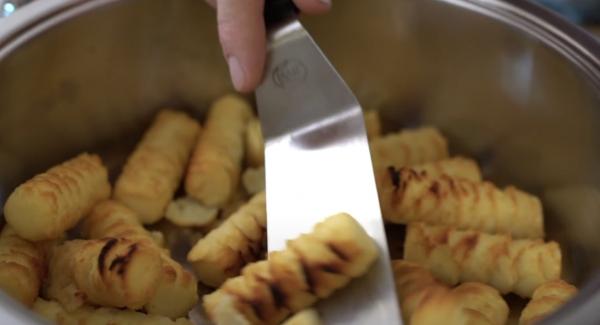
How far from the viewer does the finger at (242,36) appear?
2.53 feet

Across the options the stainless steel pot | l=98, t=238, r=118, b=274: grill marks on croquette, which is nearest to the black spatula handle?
the stainless steel pot

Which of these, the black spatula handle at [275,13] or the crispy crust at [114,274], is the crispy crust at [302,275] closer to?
the crispy crust at [114,274]

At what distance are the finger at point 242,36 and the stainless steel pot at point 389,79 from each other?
22 cm

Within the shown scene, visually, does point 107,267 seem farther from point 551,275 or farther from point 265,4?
point 551,275

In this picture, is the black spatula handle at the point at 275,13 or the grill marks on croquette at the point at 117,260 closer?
the grill marks on croquette at the point at 117,260

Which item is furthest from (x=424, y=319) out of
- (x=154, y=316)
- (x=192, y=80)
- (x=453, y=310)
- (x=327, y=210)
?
(x=192, y=80)

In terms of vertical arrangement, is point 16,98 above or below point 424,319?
above

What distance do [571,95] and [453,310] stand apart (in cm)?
33

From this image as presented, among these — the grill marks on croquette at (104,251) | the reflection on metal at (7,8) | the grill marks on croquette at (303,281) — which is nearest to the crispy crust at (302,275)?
the grill marks on croquette at (303,281)

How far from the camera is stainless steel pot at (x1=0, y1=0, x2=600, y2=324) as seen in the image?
0.85 meters

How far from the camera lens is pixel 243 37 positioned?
777 millimetres

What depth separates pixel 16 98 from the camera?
2.87 feet

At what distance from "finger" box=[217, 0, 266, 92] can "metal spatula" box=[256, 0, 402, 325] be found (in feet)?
0.10

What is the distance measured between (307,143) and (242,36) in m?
0.13
